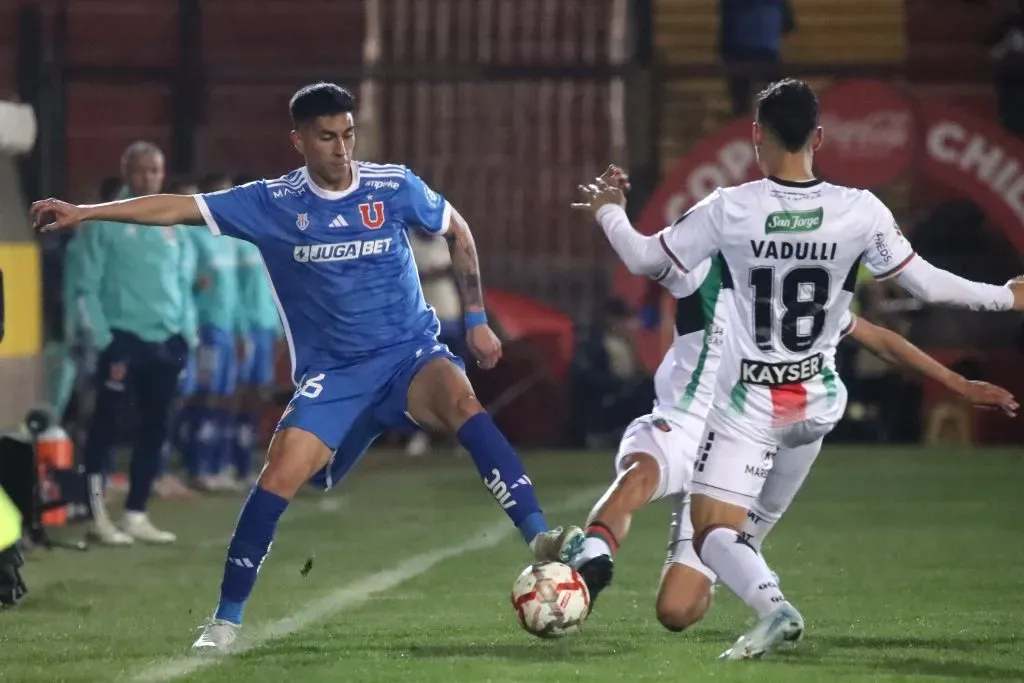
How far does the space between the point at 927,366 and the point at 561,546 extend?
1404 mm

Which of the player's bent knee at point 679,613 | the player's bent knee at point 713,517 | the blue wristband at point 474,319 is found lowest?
the player's bent knee at point 679,613

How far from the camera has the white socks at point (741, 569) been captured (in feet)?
21.2

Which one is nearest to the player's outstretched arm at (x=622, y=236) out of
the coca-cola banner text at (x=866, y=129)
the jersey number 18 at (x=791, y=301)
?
the jersey number 18 at (x=791, y=301)

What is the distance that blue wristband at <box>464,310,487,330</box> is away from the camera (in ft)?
25.7

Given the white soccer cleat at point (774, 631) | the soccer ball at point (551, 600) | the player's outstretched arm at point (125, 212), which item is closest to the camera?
the white soccer cleat at point (774, 631)

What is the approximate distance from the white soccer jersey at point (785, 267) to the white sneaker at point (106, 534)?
214 inches

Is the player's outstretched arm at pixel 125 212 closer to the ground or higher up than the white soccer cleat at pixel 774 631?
higher up

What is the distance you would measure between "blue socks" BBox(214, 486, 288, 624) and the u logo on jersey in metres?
1.10

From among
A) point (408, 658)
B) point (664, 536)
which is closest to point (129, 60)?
point (664, 536)

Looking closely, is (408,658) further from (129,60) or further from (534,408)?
(129,60)

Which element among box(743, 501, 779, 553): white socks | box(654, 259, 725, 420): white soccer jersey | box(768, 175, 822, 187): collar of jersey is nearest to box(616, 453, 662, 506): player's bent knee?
box(654, 259, 725, 420): white soccer jersey

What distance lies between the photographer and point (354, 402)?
299 inches

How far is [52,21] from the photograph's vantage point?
21.3 metres

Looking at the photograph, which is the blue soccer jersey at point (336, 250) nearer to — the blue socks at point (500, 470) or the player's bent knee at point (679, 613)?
the blue socks at point (500, 470)
